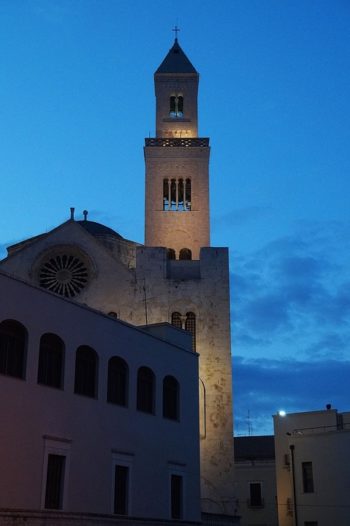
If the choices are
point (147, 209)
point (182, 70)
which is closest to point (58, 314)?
point (147, 209)

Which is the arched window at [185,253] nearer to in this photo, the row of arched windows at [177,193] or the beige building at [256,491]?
the row of arched windows at [177,193]

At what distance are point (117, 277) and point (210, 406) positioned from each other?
861 centimetres

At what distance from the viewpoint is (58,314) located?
23.1 m

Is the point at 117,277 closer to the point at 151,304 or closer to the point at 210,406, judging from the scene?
the point at 151,304

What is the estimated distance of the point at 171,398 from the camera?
2792 cm

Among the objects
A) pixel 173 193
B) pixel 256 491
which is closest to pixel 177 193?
pixel 173 193

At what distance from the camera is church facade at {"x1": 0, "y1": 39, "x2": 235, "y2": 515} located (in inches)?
1489

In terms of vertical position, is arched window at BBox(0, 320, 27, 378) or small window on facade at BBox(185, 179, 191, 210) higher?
small window on facade at BBox(185, 179, 191, 210)

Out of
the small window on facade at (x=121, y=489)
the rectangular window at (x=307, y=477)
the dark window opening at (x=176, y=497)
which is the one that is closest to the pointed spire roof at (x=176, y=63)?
the rectangular window at (x=307, y=477)

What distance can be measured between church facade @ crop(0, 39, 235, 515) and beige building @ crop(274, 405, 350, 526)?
2643mm

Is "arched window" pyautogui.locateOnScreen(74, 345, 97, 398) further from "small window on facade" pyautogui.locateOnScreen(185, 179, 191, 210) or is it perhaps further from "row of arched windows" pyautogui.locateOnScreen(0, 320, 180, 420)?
"small window on facade" pyautogui.locateOnScreen(185, 179, 191, 210)

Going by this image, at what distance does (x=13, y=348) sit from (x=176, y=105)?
3384 cm

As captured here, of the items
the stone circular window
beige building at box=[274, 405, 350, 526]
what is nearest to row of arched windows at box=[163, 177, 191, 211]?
the stone circular window

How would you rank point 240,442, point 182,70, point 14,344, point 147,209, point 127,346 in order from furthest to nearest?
point 240,442 → point 182,70 → point 147,209 → point 127,346 → point 14,344
